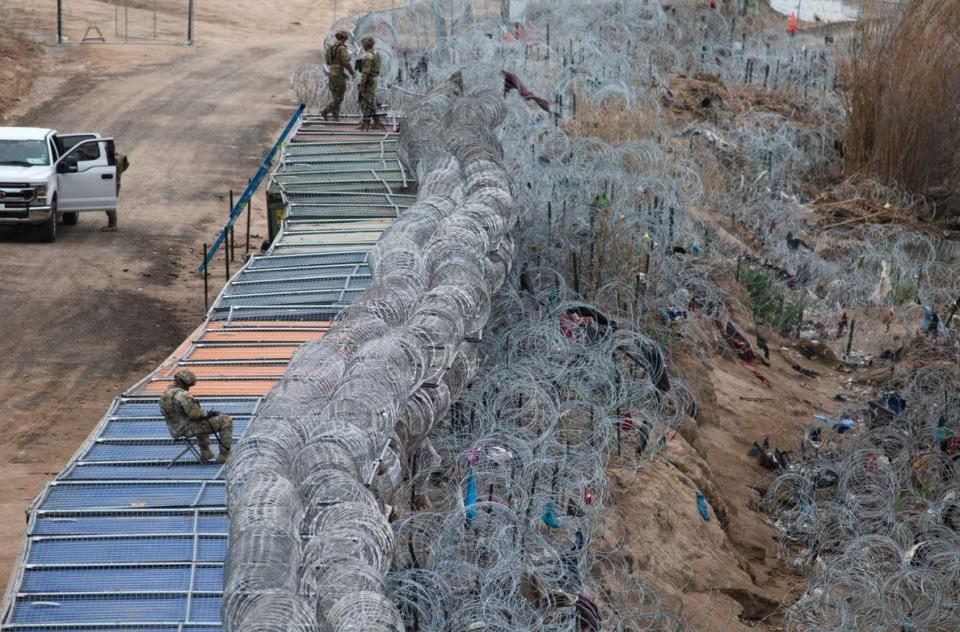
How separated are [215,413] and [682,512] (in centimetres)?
377

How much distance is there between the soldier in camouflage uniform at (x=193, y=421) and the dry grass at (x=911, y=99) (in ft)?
52.5

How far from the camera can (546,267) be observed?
44.2 feet

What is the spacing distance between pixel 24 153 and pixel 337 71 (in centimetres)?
485

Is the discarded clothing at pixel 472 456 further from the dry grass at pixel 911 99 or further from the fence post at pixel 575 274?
the dry grass at pixel 911 99

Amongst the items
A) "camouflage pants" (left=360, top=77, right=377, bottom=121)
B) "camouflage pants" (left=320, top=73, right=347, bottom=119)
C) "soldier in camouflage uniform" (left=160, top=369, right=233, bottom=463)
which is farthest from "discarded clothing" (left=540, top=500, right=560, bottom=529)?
"camouflage pants" (left=320, top=73, right=347, bottom=119)

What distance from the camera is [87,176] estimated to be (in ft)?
65.3

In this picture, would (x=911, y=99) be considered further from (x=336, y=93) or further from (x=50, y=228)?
(x=50, y=228)

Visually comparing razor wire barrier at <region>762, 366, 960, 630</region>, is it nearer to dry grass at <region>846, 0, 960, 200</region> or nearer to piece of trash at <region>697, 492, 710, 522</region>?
piece of trash at <region>697, 492, 710, 522</region>

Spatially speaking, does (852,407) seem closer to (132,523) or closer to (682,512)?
(682,512)

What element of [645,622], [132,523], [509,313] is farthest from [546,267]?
[132,523]

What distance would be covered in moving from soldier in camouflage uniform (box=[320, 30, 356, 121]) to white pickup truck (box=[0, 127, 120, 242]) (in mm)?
3502

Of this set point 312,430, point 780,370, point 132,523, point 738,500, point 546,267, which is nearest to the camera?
point 312,430

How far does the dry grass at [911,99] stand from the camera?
874 inches

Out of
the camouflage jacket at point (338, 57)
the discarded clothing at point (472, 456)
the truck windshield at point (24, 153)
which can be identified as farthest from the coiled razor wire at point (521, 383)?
the truck windshield at point (24, 153)
